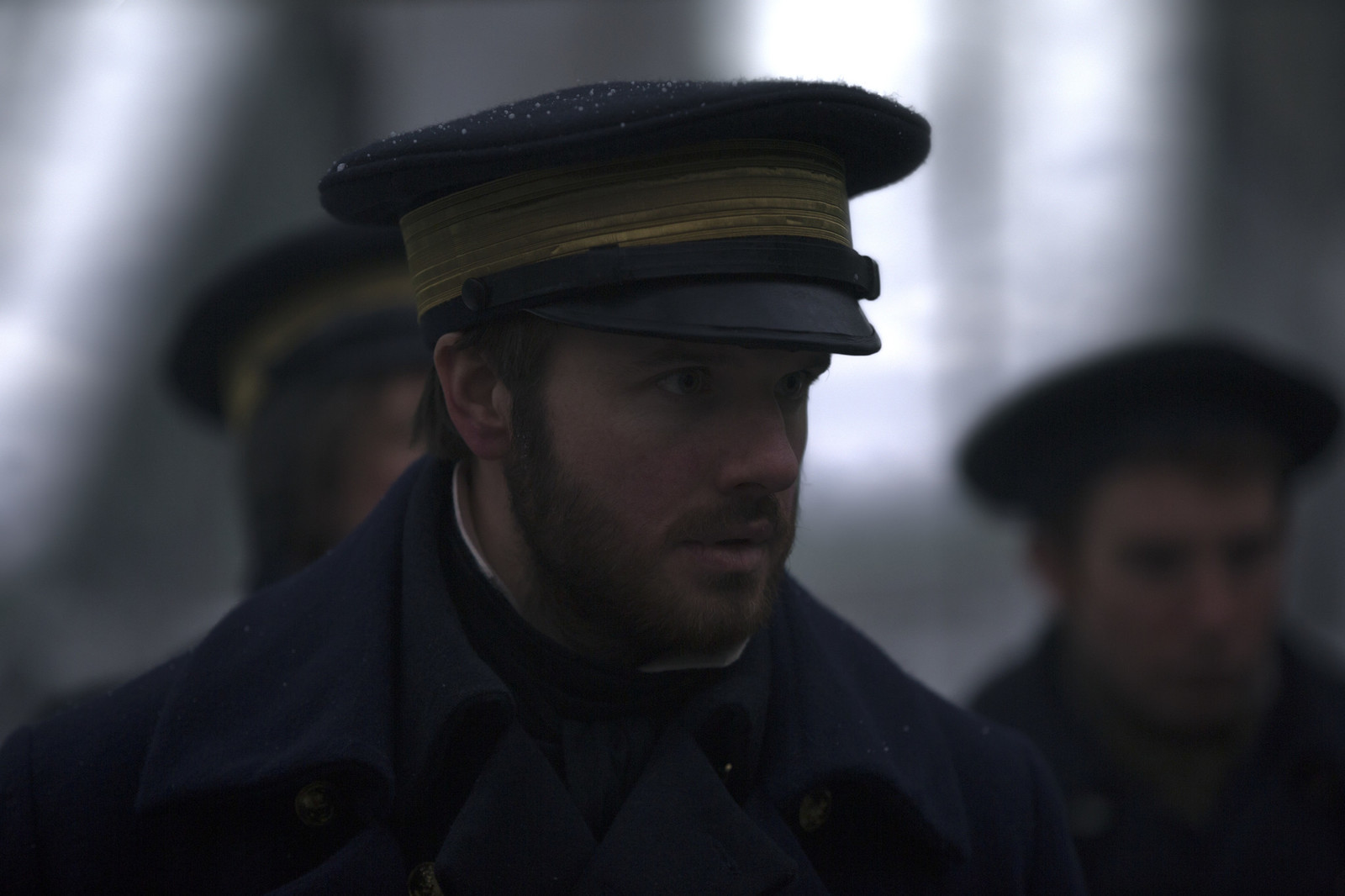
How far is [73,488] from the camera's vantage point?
4.75 meters

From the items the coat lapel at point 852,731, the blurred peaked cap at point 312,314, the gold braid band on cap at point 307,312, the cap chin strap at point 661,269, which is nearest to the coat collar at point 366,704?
the coat lapel at point 852,731

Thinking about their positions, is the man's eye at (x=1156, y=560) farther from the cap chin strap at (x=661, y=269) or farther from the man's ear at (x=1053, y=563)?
the cap chin strap at (x=661, y=269)

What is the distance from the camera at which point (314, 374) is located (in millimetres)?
3305

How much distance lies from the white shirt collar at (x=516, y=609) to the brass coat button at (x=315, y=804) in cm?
41

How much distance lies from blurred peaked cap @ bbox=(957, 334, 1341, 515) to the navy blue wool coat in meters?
1.95

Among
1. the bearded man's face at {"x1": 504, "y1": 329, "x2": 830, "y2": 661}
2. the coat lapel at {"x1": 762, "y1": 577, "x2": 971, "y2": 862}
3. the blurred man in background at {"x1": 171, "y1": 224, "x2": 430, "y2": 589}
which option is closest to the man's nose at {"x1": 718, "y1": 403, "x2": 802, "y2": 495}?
the bearded man's face at {"x1": 504, "y1": 329, "x2": 830, "y2": 661}

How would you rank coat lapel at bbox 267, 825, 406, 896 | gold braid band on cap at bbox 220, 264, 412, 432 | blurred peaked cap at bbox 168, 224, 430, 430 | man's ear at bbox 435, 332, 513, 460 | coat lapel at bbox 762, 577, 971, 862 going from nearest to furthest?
1. coat lapel at bbox 267, 825, 406, 896
2. coat lapel at bbox 762, 577, 971, 862
3. man's ear at bbox 435, 332, 513, 460
4. blurred peaked cap at bbox 168, 224, 430, 430
5. gold braid band on cap at bbox 220, 264, 412, 432

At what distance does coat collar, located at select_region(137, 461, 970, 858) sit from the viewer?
69.2 inches

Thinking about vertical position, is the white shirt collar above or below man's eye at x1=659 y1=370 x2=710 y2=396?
below

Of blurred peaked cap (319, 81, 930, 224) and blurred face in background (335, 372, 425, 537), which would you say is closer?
blurred peaked cap (319, 81, 930, 224)

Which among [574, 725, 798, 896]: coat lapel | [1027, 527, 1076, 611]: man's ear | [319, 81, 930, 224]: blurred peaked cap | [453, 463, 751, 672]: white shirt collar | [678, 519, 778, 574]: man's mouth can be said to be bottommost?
[1027, 527, 1076, 611]: man's ear

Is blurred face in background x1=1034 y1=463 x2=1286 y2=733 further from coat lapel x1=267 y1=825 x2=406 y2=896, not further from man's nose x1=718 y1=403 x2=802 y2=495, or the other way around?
coat lapel x1=267 y1=825 x2=406 y2=896

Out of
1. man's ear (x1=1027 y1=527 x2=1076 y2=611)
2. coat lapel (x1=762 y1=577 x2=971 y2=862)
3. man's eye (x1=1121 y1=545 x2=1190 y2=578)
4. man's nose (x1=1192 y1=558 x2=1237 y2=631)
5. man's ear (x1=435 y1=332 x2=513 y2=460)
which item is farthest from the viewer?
man's ear (x1=1027 y1=527 x2=1076 y2=611)

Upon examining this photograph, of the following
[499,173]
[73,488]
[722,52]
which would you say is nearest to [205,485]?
[73,488]
